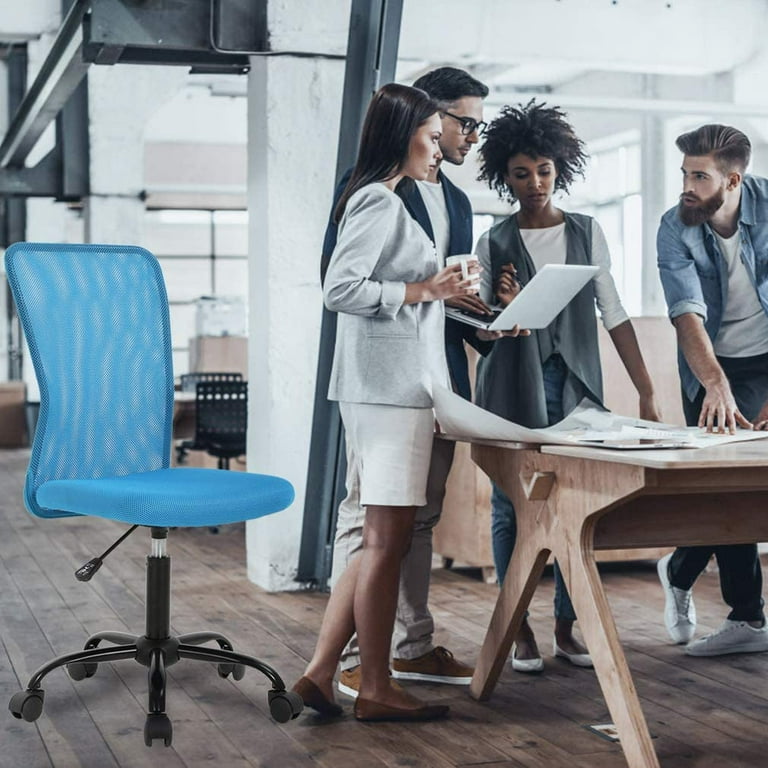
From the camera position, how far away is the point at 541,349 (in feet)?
11.5

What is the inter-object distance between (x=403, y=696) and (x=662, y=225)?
4.92 feet

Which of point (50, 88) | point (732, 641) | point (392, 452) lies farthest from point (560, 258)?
point (50, 88)

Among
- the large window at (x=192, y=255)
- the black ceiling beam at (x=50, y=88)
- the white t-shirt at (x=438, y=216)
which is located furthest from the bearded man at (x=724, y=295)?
the large window at (x=192, y=255)

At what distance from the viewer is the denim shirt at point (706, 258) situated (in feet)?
11.2

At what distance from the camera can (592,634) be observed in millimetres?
2617

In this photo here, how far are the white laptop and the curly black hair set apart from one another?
21.3 inches

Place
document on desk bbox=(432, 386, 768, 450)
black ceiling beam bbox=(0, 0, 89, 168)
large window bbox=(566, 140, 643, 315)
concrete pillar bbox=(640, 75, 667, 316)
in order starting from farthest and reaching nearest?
large window bbox=(566, 140, 643, 315), concrete pillar bbox=(640, 75, 667, 316), black ceiling beam bbox=(0, 0, 89, 168), document on desk bbox=(432, 386, 768, 450)

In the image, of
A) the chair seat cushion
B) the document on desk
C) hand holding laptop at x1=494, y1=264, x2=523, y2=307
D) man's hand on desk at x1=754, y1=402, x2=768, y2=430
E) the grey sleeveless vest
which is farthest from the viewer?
the grey sleeveless vest

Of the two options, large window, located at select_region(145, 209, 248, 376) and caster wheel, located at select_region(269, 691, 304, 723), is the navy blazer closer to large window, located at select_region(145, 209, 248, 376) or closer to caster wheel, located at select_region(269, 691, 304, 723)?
caster wheel, located at select_region(269, 691, 304, 723)

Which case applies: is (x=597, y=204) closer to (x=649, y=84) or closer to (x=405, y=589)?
(x=649, y=84)

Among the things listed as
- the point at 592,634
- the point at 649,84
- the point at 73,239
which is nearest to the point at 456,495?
the point at 592,634

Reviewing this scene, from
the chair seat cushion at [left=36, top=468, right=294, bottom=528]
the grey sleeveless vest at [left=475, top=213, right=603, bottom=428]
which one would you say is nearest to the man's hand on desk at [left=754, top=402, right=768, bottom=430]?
the grey sleeveless vest at [left=475, top=213, right=603, bottom=428]

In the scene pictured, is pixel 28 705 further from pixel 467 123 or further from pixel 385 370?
pixel 467 123

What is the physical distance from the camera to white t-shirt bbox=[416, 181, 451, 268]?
3.20 meters
